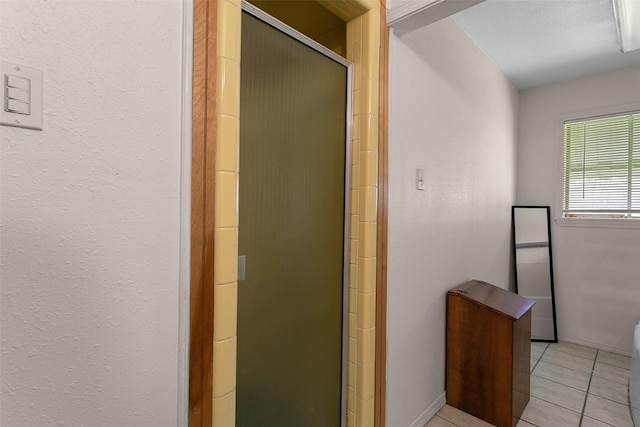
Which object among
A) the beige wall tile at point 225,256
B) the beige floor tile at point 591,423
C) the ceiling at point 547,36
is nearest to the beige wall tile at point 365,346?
the beige wall tile at point 225,256

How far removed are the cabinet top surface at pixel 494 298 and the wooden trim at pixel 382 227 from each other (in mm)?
826

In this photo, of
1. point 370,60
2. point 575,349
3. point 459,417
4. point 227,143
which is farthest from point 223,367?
point 575,349

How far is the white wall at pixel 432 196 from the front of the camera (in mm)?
1746

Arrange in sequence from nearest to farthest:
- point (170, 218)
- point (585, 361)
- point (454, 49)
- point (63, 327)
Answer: point (63, 327) < point (170, 218) < point (454, 49) < point (585, 361)

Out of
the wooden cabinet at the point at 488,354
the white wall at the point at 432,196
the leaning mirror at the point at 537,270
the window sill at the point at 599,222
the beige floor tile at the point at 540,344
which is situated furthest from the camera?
the leaning mirror at the point at 537,270

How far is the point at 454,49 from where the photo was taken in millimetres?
2262

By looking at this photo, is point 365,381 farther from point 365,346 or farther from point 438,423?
point 438,423

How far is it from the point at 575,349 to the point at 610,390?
0.80m

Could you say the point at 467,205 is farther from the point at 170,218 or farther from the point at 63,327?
the point at 63,327

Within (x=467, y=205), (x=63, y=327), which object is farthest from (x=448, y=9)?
(x=63, y=327)

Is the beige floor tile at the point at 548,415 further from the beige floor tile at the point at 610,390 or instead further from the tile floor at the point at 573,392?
the beige floor tile at the point at 610,390

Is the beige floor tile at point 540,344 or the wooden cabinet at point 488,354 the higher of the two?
the wooden cabinet at point 488,354

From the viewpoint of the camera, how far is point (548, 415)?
2.10m

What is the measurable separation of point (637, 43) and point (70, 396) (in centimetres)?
392
